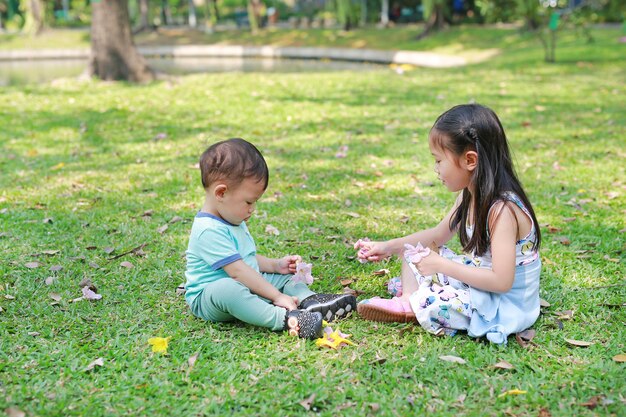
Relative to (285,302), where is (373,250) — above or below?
above

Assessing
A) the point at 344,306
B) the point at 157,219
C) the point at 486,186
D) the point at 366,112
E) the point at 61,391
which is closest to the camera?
the point at 61,391

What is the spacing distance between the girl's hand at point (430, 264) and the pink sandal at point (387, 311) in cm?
24

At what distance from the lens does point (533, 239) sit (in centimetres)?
316

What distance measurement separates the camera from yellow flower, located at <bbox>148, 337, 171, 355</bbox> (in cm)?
302

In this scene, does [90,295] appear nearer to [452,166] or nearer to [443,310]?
[443,310]

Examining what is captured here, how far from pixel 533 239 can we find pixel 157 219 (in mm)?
2781

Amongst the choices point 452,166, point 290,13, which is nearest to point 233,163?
point 452,166

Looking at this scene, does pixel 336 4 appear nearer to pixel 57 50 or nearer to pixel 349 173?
pixel 57 50

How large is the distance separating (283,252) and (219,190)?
48.1 inches

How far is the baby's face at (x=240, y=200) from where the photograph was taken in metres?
3.17

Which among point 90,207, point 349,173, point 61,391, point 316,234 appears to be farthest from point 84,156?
point 61,391

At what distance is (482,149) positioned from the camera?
9.93 ft

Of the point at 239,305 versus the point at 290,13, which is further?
the point at 290,13

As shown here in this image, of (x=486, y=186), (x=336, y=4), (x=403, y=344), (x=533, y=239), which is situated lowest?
(x=403, y=344)
